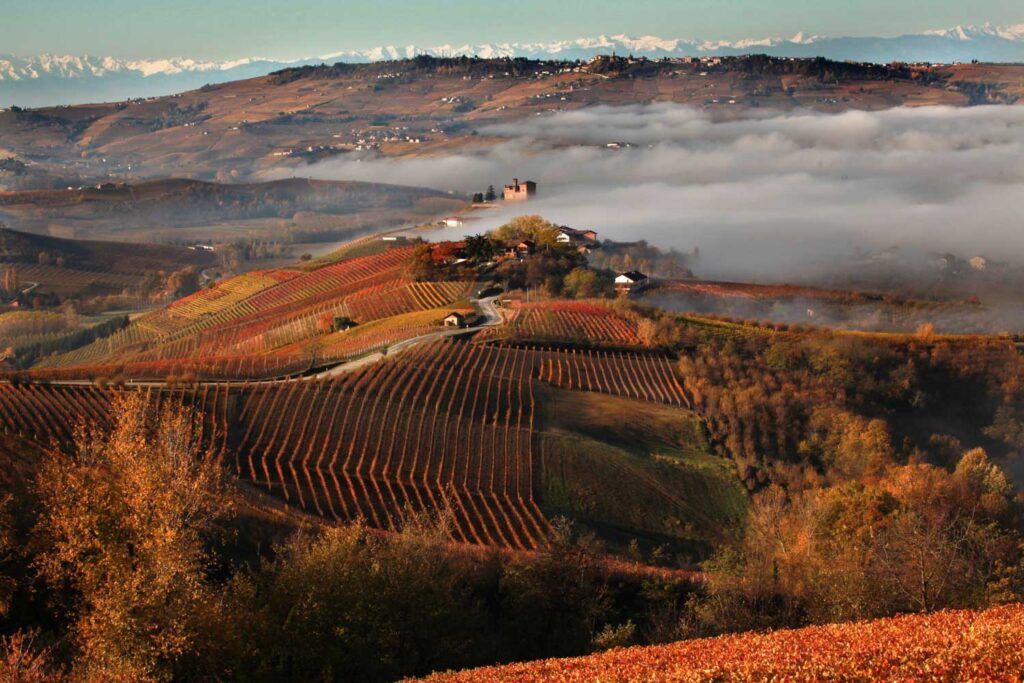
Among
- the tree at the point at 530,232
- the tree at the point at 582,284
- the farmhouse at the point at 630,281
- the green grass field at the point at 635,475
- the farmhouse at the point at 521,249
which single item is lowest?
the green grass field at the point at 635,475

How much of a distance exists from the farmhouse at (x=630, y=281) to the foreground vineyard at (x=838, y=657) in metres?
62.2

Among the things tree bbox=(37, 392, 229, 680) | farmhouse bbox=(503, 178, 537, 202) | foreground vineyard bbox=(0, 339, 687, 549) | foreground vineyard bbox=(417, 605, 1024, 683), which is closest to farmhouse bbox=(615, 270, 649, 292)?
foreground vineyard bbox=(0, 339, 687, 549)

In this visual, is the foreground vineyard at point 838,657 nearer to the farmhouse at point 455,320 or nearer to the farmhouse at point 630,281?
the farmhouse at point 455,320

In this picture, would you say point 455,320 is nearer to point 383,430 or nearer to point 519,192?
point 383,430

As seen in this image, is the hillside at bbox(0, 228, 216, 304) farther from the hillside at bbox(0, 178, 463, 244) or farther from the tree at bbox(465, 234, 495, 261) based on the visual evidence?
the tree at bbox(465, 234, 495, 261)

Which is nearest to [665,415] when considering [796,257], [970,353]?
[970,353]

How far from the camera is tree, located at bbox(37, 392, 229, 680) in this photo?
1705 cm

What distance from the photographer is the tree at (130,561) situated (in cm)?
1705

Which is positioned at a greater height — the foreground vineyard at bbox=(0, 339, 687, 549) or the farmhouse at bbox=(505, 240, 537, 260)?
the farmhouse at bbox=(505, 240, 537, 260)

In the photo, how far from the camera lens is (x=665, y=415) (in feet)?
155

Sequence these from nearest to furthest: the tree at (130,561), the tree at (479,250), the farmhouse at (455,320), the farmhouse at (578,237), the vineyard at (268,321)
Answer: the tree at (130,561), the vineyard at (268,321), the farmhouse at (455,320), the tree at (479,250), the farmhouse at (578,237)

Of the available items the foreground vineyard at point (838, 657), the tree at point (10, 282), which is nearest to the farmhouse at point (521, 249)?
the tree at point (10, 282)

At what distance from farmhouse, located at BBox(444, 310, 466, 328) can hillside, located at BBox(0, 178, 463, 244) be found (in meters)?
101

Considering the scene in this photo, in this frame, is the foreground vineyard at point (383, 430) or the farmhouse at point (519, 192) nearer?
the foreground vineyard at point (383, 430)
